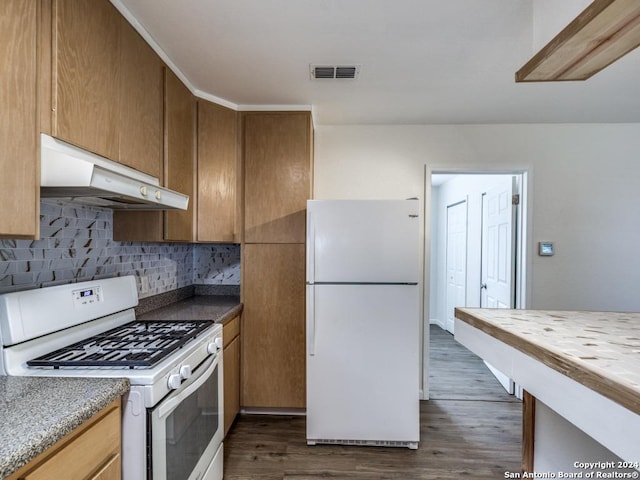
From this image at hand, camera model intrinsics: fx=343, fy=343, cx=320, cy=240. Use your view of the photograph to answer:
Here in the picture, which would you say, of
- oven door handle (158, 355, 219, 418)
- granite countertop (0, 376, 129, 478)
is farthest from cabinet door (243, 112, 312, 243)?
granite countertop (0, 376, 129, 478)

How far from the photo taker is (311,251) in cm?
225

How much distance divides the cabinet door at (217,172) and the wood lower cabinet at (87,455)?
145 centimetres

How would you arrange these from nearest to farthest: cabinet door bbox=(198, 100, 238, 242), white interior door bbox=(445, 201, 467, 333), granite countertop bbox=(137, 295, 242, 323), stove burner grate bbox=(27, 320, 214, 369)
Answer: stove burner grate bbox=(27, 320, 214, 369)
granite countertop bbox=(137, 295, 242, 323)
cabinet door bbox=(198, 100, 238, 242)
white interior door bbox=(445, 201, 467, 333)

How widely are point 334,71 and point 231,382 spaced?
212 centimetres

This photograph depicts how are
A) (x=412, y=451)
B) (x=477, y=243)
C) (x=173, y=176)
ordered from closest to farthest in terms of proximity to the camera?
(x=173, y=176) → (x=412, y=451) → (x=477, y=243)

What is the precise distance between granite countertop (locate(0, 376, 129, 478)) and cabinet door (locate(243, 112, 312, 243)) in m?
1.58

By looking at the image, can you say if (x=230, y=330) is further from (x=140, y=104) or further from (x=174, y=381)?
(x=140, y=104)

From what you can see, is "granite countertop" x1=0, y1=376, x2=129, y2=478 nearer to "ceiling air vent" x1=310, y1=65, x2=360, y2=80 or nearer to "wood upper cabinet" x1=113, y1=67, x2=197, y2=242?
"wood upper cabinet" x1=113, y1=67, x2=197, y2=242

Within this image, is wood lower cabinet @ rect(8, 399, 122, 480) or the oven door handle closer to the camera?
wood lower cabinet @ rect(8, 399, 122, 480)

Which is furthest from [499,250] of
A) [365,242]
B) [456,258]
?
[365,242]

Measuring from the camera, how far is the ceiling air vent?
2.00 metres

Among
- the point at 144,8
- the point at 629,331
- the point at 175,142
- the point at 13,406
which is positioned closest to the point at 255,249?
the point at 175,142

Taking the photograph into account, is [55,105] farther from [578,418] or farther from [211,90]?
[578,418]

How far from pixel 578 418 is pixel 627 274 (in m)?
2.89
